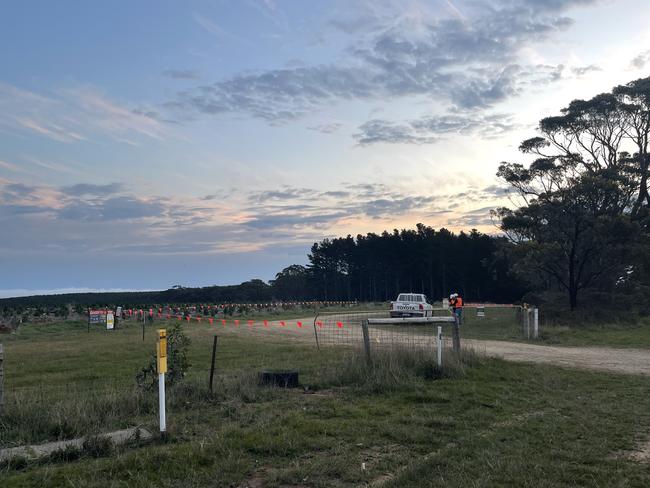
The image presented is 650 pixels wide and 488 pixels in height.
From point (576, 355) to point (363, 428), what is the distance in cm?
1211

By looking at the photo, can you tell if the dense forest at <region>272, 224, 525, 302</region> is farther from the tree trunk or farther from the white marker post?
the white marker post

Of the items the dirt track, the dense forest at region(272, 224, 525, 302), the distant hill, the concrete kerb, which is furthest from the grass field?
the distant hill

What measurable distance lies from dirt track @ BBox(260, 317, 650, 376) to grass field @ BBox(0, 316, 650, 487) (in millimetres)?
1888

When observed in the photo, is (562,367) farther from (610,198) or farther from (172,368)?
(610,198)

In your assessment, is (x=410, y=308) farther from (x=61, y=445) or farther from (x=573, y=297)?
(x=61, y=445)

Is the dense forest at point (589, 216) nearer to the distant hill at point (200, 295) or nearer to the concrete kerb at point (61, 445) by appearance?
the concrete kerb at point (61, 445)

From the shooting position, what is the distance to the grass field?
5.54 meters

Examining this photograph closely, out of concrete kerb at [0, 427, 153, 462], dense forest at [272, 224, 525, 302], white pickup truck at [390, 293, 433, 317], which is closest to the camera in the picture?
concrete kerb at [0, 427, 153, 462]

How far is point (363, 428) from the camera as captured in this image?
7391mm

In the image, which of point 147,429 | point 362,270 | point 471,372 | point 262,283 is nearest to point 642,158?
point 471,372

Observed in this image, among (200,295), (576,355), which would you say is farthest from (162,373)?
(200,295)

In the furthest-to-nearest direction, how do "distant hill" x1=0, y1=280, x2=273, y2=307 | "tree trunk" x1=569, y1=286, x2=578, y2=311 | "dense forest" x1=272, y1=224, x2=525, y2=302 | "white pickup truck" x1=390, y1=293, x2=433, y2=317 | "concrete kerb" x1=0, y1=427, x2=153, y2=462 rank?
1. "distant hill" x1=0, y1=280, x2=273, y2=307
2. "dense forest" x1=272, y1=224, x2=525, y2=302
3. "tree trunk" x1=569, y1=286, x2=578, y2=311
4. "white pickup truck" x1=390, y1=293, x2=433, y2=317
5. "concrete kerb" x1=0, y1=427, x2=153, y2=462

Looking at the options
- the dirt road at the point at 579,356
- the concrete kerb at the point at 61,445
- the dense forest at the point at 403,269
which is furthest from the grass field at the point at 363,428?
the dense forest at the point at 403,269

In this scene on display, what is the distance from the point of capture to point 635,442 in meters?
7.02
